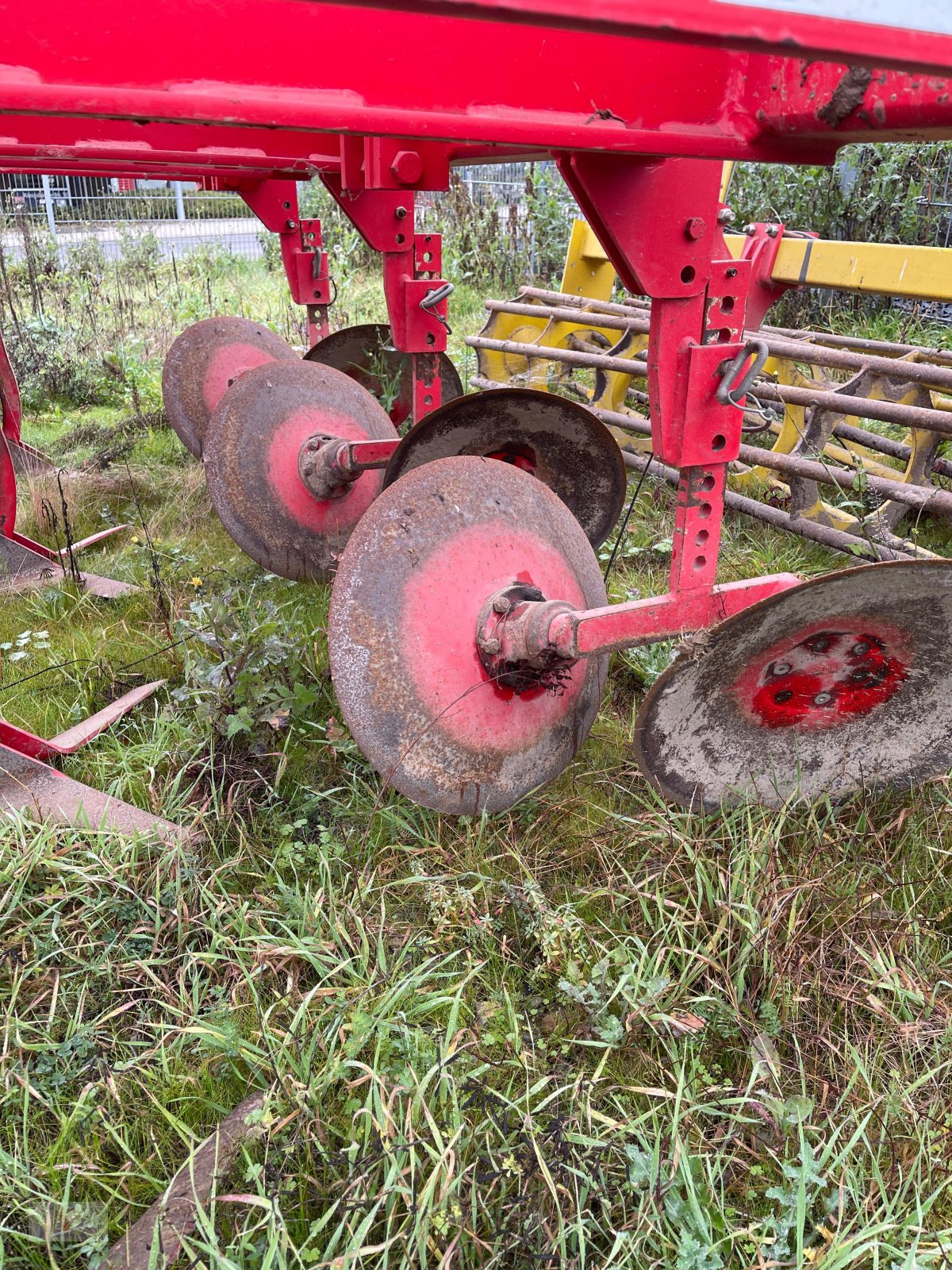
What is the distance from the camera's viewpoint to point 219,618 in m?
2.51

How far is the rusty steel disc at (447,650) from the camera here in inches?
79.5

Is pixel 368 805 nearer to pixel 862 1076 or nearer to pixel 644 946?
pixel 644 946

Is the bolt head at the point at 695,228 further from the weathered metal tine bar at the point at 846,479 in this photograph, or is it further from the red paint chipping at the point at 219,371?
the red paint chipping at the point at 219,371

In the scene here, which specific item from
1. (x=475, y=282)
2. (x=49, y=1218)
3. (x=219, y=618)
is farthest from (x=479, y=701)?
(x=475, y=282)

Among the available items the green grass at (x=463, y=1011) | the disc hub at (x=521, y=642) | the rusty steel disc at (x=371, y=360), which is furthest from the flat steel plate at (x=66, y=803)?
the rusty steel disc at (x=371, y=360)

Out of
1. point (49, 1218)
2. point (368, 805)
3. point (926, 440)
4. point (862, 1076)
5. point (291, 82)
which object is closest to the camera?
point (291, 82)

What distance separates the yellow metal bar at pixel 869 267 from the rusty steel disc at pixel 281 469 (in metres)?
1.72

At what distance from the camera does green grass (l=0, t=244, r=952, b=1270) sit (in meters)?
1.35

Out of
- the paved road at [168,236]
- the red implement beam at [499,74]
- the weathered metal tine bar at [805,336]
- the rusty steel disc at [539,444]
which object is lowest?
the rusty steel disc at [539,444]

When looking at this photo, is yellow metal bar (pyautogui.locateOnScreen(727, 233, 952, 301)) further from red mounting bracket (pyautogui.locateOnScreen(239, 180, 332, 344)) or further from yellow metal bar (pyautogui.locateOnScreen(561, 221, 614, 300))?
red mounting bracket (pyautogui.locateOnScreen(239, 180, 332, 344))

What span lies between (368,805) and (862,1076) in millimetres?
1167

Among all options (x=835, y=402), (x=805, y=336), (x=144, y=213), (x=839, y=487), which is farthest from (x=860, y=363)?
(x=144, y=213)

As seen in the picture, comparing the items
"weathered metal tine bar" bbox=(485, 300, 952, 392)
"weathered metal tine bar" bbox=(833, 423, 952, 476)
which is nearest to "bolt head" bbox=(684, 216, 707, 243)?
"weathered metal tine bar" bbox=(485, 300, 952, 392)

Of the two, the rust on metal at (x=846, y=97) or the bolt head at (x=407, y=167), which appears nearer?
the rust on metal at (x=846, y=97)
